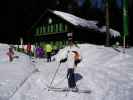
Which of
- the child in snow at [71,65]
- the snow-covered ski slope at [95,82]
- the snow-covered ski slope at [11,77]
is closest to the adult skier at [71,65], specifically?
the child in snow at [71,65]

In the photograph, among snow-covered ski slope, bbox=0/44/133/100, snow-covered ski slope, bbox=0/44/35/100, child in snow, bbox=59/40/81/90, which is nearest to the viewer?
snow-covered ski slope, bbox=0/44/133/100

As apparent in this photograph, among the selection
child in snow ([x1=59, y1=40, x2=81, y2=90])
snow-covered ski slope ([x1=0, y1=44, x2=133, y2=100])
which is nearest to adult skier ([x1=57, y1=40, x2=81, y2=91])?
child in snow ([x1=59, y1=40, x2=81, y2=90])

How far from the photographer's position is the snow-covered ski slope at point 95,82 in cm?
1422

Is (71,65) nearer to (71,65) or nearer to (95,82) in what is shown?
(71,65)

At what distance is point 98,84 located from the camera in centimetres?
1580

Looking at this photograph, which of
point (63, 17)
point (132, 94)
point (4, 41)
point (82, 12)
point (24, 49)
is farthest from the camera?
point (82, 12)

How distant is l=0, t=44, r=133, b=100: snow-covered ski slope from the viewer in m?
14.2

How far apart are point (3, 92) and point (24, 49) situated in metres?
20.8

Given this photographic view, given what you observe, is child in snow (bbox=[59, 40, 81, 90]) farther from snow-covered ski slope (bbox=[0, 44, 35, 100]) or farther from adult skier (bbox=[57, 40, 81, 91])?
snow-covered ski slope (bbox=[0, 44, 35, 100])

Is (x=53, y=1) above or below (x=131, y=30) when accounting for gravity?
above

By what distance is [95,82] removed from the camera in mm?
16141

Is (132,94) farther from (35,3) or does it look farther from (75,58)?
(35,3)

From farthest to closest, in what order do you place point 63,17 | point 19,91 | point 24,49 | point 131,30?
point 131,30, point 63,17, point 24,49, point 19,91

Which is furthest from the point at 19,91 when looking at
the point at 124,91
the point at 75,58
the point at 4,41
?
the point at 4,41
